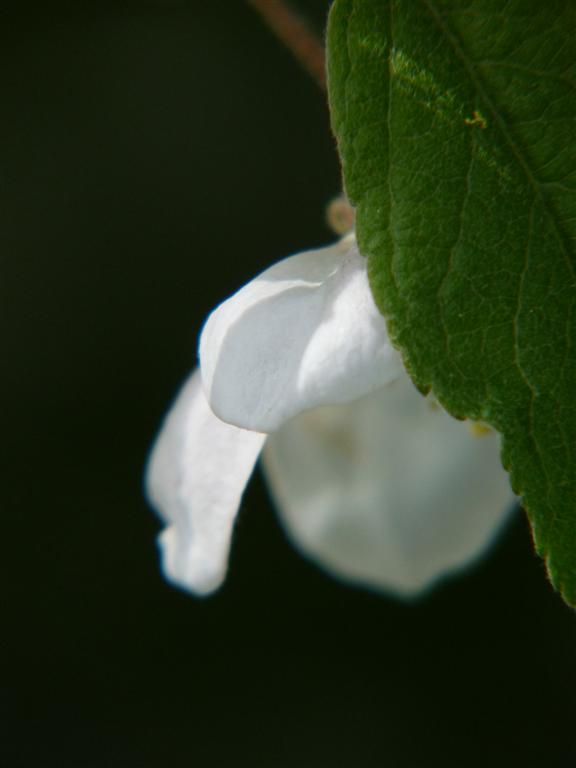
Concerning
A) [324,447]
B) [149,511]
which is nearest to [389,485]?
[324,447]

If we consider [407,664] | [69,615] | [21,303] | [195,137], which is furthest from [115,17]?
[407,664]

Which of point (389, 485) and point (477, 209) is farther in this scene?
point (389, 485)

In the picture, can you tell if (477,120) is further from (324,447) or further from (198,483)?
(324,447)

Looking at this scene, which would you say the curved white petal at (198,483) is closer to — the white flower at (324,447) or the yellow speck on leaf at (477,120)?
→ the white flower at (324,447)

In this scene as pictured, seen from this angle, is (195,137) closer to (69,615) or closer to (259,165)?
(259,165)

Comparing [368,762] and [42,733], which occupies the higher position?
[42,733]

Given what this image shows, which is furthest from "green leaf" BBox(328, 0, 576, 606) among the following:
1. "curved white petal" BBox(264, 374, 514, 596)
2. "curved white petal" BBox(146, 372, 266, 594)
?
"curved white petal" BBox(264, 374, 514, 596)

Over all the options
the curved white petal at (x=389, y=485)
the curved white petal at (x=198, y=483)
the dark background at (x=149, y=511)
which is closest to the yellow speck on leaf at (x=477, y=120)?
the curved white petal at (x=198, y=483)
